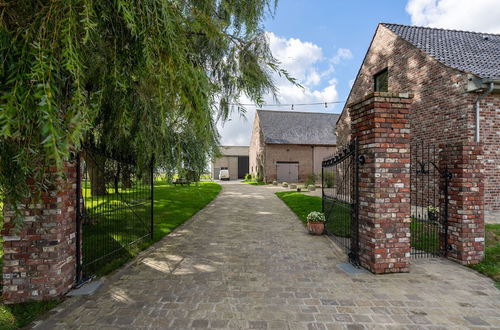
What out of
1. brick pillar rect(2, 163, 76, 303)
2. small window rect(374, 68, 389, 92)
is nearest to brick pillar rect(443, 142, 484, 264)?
brick pillar rect(2, 163, 76, 303)

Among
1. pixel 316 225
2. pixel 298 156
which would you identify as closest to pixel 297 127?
pixel 298 156

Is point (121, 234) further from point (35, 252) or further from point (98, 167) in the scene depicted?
point (35, 252)

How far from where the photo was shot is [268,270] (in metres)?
4.24

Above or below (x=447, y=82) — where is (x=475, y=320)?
below

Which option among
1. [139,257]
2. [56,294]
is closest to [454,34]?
[139,257]

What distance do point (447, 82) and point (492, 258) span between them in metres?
5.98

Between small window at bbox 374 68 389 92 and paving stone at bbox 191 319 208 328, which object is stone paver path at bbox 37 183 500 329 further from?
small window at bbox 374 68 389 92

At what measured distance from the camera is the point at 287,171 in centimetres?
2662

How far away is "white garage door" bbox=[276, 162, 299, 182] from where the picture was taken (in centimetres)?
2653

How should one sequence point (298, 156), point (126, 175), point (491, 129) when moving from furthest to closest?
1. point (298, 156)
2. point (491, 129)
3. point (126, 175)

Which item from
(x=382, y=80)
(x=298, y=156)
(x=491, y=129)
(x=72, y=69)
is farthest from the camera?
(x=298, y=156)

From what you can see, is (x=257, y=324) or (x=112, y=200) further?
(x=112, y=200)

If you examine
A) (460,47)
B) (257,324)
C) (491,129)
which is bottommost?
(257,324)

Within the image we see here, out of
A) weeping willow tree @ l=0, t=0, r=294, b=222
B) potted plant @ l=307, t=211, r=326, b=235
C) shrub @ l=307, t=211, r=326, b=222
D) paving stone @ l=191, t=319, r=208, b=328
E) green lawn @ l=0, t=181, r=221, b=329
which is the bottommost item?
paving stone @ l=191, t=319, r=208, b=328
